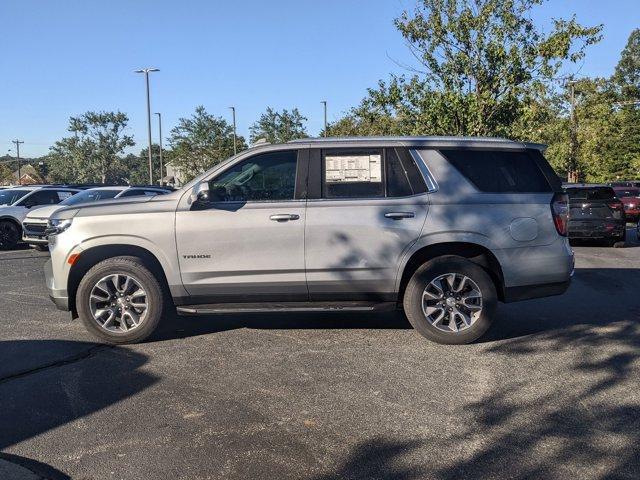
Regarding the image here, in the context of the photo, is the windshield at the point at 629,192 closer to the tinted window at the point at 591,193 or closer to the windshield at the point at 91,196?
the tinted window at the point at 591,193

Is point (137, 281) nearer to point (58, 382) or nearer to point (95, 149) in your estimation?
point (58, 382)

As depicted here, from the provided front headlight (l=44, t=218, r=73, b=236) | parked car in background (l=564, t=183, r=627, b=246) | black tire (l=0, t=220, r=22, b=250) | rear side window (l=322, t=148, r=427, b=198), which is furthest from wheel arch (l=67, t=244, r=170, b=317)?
parked car in background (l=564, t=183, r=627, b=246)

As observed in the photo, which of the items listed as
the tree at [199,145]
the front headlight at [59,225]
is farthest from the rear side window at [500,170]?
the tree at [199,145]

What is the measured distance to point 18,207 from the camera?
15875mm

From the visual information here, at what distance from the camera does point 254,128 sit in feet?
174

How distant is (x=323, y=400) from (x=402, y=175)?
8.05 ft

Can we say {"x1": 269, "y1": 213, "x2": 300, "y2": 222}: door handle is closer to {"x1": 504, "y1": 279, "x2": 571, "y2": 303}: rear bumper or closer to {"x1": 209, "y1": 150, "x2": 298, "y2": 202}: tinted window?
{"x1": 209, "y1": 150, "x2": 298, "y2": 202}: tinted window

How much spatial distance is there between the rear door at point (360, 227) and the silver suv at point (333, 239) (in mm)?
10

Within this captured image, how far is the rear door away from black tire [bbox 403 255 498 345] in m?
0.23

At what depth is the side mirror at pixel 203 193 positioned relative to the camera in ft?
18.8

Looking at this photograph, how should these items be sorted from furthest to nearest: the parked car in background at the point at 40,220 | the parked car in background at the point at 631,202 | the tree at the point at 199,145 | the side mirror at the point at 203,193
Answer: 1. the tree at the point at 199,145
2. the parked car in background at the point at 631,202
3. the parked car in background at the point at 40,220
4. the side mirror at the point at 203,193

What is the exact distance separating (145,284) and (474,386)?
316 centimetres

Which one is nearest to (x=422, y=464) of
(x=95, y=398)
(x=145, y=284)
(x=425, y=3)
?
(x=95, y=398)

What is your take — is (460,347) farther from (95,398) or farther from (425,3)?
(425,3)
